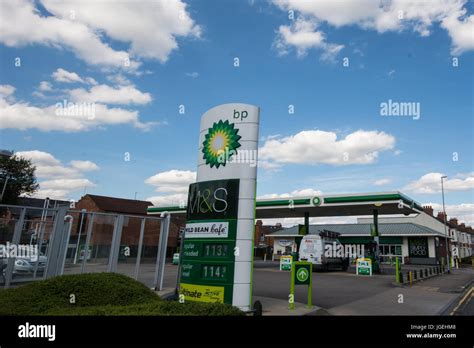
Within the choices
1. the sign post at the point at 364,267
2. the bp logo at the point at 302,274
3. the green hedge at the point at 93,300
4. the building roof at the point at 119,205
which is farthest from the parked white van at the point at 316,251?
the building roof at the point at 119,205

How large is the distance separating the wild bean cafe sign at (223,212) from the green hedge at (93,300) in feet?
5.76

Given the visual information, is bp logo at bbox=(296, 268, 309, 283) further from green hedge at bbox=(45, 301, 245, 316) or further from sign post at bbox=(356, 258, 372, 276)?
sign post at bbox=(356, 258, 372, 276)

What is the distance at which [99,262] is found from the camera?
13.0 meters

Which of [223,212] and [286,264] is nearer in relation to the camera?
[223,212]

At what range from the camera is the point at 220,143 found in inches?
383

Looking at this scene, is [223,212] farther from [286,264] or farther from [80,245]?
[286,264]

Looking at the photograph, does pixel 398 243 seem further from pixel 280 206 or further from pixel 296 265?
pixel 296 265

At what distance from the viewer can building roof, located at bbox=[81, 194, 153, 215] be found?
4825cm

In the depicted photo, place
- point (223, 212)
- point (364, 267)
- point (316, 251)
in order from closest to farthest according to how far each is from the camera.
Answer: point (223, 212) < point (364, 267) < point (316, 251)

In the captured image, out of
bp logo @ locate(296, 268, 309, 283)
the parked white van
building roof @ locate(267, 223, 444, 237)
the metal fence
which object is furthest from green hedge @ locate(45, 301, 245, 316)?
building roof @ locate(267, 223, 444, 237)

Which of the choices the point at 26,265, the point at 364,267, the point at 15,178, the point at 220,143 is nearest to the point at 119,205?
the point at 15,178

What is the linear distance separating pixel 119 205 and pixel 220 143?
44049mm
